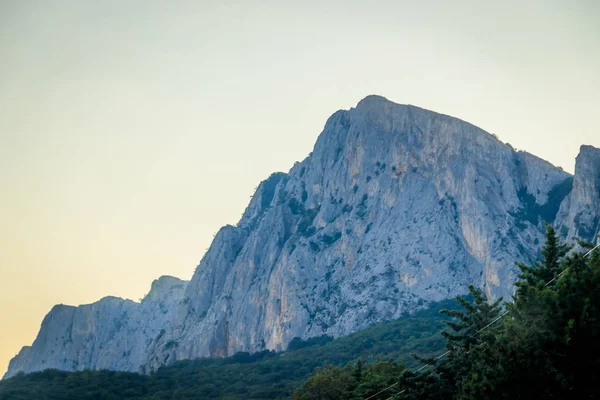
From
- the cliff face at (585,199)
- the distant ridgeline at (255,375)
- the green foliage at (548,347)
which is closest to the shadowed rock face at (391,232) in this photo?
the cliff face at (585,199)

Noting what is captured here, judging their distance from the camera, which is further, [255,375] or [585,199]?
[255,375]

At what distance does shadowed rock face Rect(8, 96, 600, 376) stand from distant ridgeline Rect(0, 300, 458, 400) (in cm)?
765

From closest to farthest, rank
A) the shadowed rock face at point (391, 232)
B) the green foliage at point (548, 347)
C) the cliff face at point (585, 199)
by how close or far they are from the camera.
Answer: the green foliage at point (548, 347) < the cliff face at point (585, 199) < the shadowed rock face at point (391, 232)

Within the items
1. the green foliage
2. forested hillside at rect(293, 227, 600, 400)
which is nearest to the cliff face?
forested hillside at rect(293, 227, 600, 400)

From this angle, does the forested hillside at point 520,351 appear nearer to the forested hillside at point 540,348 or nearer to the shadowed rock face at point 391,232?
the forested hillside at point 540,348

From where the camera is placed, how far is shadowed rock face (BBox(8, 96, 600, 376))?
154 meters

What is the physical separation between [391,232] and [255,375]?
43751mm

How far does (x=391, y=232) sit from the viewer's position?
550 ft

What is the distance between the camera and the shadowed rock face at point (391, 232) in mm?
153500

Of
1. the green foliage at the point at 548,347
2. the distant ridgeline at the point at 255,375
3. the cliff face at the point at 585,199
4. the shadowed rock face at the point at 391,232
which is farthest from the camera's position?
the shadowed rock face at the point at 391,232

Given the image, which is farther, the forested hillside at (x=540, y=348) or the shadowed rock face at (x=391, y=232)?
the shadowed rock face at (x=391, y=232)

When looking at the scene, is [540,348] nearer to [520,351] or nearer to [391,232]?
[520,351]

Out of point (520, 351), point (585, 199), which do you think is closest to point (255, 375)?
point (585, 199)

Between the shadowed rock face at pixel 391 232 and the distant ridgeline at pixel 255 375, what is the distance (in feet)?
25.1
